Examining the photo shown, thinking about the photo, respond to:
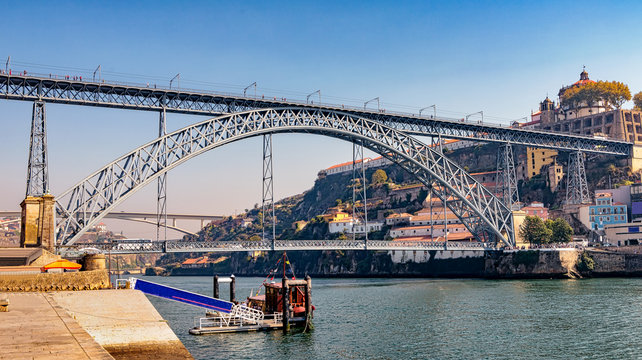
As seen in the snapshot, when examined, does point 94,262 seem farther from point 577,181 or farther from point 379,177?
point 379,177

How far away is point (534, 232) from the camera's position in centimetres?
7944

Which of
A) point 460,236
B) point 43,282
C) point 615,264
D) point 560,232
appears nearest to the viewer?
point 43,282

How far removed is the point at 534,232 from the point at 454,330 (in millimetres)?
49155

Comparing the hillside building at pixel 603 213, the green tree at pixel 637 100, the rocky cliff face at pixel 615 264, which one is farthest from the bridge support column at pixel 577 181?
the green tree at pixel 637 100

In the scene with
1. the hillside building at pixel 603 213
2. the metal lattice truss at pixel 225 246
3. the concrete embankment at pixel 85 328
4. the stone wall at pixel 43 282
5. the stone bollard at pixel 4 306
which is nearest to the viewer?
the concrete embankment at pixel 85 328

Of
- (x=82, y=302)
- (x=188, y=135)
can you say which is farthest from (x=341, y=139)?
(x=82, y=302)

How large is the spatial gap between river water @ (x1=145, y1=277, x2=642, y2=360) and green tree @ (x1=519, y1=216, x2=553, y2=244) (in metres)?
25.6

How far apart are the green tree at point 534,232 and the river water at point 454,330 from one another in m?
25.6

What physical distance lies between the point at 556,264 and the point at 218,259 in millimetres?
100514

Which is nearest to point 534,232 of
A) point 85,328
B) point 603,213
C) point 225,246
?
point 603,213

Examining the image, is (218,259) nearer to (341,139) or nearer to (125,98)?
(341,139)

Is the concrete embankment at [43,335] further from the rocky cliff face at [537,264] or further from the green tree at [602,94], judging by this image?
the green tree at [602,94]

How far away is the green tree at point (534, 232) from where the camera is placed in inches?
3135

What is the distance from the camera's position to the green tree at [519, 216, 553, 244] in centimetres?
7962
